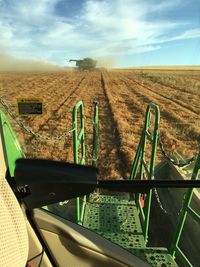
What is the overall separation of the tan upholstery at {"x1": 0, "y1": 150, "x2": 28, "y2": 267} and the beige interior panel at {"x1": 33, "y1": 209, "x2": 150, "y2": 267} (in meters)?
0.30

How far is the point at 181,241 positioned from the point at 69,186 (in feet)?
8.36

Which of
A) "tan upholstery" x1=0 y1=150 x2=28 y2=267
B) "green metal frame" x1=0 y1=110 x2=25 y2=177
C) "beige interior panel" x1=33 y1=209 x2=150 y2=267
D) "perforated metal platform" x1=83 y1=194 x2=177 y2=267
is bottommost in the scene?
"perforated metal platform" x1=83 y1=194 x2=177 y2=267

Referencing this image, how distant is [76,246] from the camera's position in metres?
1.34

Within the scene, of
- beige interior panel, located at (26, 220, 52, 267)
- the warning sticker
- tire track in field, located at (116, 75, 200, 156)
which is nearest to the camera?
beige interior panel, located at (26, 220, 52, 267)

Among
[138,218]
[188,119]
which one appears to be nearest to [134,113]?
[188,119]

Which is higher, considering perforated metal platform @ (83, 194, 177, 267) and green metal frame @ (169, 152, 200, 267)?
green metal frame @ (169, 152, 200, 267)

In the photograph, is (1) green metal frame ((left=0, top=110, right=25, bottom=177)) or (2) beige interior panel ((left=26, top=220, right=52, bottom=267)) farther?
(2) beige interior panel ((left=26, top=220, right=52, bottom=267))

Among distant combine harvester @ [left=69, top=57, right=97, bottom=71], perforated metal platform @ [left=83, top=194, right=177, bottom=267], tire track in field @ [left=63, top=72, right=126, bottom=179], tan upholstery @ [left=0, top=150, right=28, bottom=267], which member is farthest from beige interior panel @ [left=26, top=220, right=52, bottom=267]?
distant combine harvester @ [left=69, top=57, right=97, bottom=71]

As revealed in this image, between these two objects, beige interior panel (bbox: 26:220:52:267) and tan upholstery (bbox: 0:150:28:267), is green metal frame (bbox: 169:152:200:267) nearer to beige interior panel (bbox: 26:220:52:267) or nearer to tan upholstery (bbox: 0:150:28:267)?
beige interior panel (bbox: 26:220:52:267)

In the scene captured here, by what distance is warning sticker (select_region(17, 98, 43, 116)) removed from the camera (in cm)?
358

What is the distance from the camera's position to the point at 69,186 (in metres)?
1.00

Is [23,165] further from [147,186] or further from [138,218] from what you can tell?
[138,218]

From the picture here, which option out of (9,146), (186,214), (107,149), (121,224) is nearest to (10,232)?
(9,146)

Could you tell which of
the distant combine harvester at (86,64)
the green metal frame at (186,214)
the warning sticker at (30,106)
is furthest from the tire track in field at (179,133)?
the distant combine harvester at (86,64)
